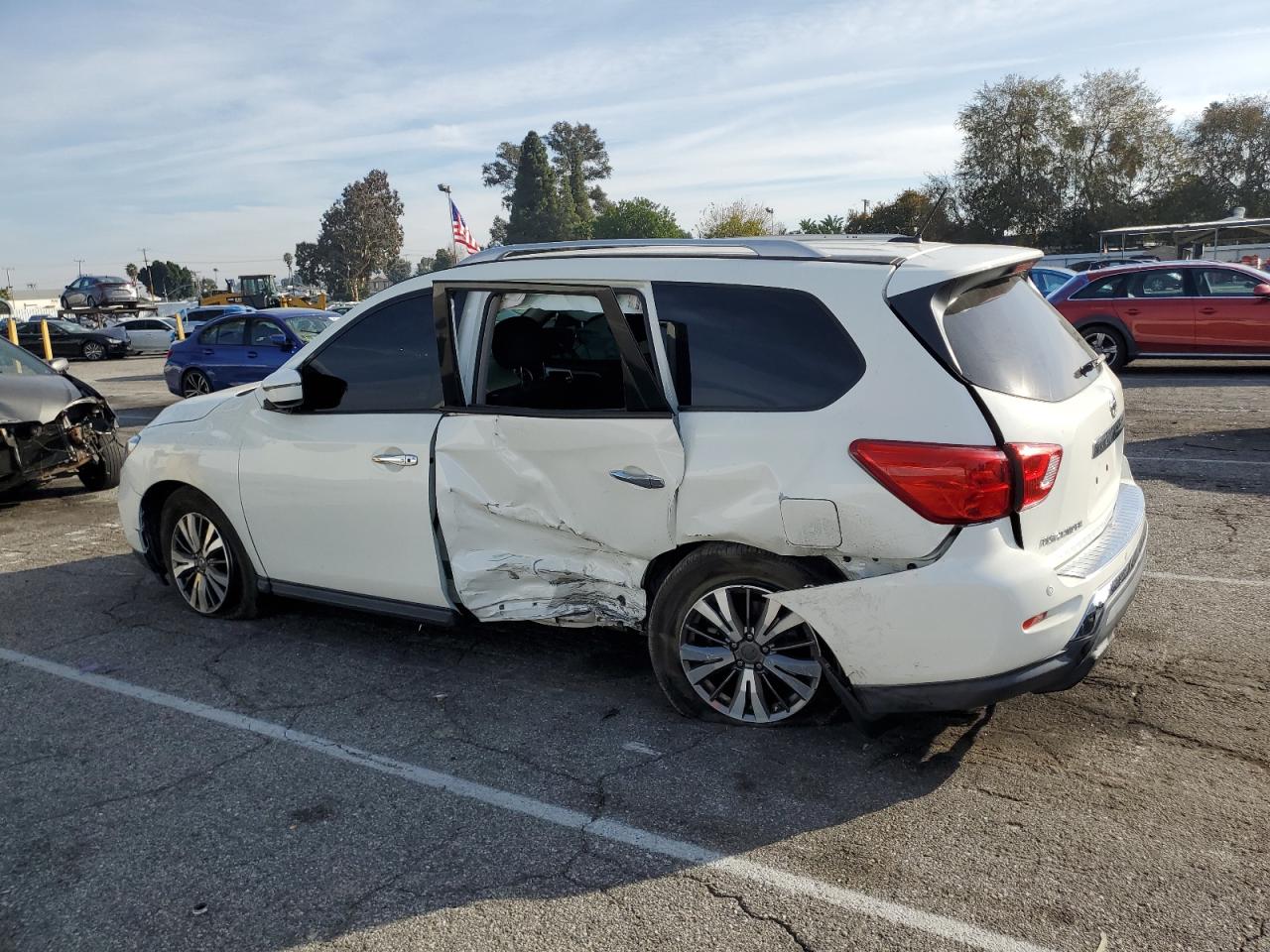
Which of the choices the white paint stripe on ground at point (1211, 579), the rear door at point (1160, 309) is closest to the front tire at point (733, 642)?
the white paint stripe on ground at point (1211, 579)

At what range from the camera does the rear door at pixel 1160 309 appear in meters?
14.6

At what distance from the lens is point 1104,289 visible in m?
15.0

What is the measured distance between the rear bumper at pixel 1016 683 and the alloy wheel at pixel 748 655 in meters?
0.25

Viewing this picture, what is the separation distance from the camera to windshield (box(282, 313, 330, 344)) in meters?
14.5

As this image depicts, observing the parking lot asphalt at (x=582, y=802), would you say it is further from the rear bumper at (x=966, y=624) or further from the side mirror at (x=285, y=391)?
the side mirror at (x=285, y=391)

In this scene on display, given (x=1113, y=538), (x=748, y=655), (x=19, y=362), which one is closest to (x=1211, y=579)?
(x=1113, y=538)

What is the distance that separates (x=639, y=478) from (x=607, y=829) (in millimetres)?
1260

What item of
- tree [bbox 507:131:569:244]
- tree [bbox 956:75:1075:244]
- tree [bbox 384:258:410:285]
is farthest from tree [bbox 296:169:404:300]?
tree [bbox 956:75:1075:244]

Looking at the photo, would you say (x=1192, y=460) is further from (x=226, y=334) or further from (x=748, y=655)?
(x=226, y=334)

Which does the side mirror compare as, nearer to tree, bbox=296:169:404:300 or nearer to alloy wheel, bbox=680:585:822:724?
alloy wheel, bbox=680:585:822:724

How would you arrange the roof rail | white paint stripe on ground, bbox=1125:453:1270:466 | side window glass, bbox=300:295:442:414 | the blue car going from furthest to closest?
the blue car, white paint stripe on ground, bbox=1125:453:1270:466, side window glass, bbox=300:295:442:414, the roof rail

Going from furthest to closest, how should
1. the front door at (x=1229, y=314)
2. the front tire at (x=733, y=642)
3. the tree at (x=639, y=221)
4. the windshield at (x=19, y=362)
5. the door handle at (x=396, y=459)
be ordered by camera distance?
the tree at (x=639, y=221) → the front door at (x=1229, y=314) → the windshield at (x=19, y=362) → the door handle at (x=396, y=459) → the front tire at (x=733, y=642)

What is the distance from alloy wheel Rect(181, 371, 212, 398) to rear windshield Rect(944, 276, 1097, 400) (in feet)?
45.2

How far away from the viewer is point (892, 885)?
9.41 feet
